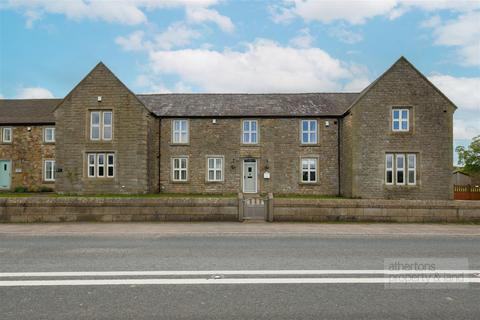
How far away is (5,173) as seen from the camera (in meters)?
28.9

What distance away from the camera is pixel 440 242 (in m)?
10.3

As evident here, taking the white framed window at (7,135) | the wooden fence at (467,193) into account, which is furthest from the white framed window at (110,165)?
the wooden fence at (467,193)

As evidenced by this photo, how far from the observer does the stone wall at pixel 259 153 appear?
85.8 ft

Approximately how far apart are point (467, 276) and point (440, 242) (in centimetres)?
416

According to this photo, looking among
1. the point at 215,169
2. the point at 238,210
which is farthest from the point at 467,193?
the point at 238,210

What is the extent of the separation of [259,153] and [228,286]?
2064 centimetres

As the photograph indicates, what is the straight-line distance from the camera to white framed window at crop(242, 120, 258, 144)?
86.7 feet

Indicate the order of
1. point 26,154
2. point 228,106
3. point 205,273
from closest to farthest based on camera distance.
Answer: point 205,273, point 228,106, point 26,154

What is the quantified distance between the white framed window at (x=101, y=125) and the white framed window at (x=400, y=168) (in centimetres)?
1901

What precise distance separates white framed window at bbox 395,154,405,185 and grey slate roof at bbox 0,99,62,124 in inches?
1015

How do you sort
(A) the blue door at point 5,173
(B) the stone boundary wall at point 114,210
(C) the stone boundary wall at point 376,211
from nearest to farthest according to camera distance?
(B) the stone boundary wall at point 114,210 < (C) the stone boundary wall at point 376,211 < (A) the blue door at point 5,173

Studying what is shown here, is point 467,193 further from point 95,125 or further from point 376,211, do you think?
point 95,125

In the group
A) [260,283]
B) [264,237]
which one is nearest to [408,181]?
[264,237]

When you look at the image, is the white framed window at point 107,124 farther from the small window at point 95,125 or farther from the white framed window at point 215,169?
the white framed window at point 215,169
